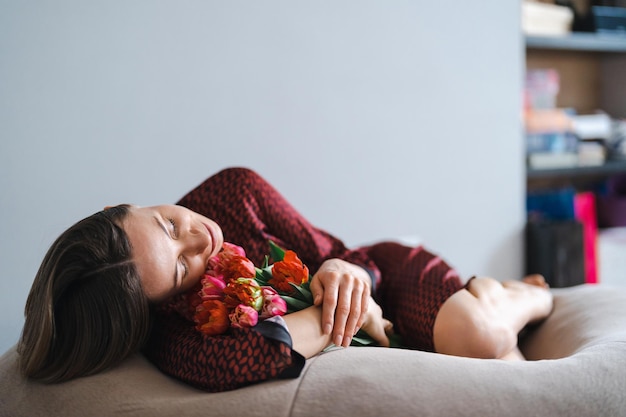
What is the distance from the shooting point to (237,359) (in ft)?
3.45

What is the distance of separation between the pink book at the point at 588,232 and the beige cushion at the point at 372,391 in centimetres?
209

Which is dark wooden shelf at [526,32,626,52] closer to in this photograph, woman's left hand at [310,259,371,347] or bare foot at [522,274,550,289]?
bare foot at [522,274,550,289]

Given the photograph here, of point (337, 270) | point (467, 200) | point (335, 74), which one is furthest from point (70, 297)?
point (467, 200)

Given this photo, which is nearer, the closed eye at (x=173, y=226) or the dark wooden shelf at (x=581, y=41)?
the closed eye at (x=173, y=226)

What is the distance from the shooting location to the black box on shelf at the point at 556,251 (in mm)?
3006

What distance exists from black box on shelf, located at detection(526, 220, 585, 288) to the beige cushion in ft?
6.06

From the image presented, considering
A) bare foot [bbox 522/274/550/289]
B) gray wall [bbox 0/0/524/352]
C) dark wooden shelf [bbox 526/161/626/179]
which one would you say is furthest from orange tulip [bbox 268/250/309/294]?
dark wooden shelf [bbox 526/161/626/179]

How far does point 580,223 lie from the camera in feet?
10.0

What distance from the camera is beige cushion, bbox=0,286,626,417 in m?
1.00

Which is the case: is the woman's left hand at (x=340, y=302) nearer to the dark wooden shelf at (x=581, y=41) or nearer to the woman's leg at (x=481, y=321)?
the woman's leg at (x=481, y=321)

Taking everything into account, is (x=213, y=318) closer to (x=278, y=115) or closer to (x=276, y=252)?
(x=276, y=252)

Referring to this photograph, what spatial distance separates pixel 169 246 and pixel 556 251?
2236 millimetres

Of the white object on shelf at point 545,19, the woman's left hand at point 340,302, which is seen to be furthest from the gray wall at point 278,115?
the woman's left hand at point 340,302

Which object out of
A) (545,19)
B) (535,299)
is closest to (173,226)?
(535,299)
